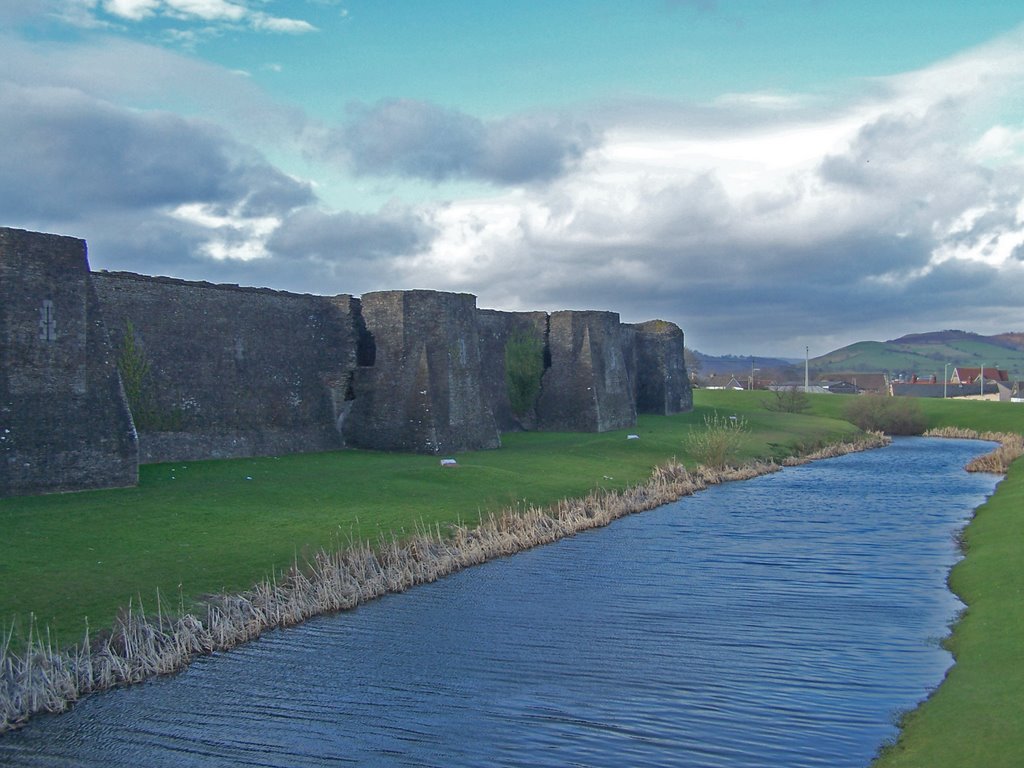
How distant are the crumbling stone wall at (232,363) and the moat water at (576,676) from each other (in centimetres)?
1316

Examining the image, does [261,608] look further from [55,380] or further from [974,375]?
[974,375]

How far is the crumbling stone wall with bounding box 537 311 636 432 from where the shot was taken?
45.5m

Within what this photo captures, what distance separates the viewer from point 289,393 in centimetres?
3294

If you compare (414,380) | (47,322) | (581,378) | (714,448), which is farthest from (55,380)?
(581,378)

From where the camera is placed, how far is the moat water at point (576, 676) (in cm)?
1048

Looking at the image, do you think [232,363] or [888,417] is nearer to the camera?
[232,363]

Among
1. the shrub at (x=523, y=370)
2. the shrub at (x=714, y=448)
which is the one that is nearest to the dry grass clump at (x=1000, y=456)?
the shrub at (x=714, y=448)

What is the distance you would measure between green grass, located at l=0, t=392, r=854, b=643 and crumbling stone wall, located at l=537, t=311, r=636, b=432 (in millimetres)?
9243

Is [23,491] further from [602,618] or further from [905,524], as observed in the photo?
[905,524]

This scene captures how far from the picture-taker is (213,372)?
3006 centimetres

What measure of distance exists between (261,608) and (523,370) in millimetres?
31108

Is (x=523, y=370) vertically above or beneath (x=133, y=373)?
above

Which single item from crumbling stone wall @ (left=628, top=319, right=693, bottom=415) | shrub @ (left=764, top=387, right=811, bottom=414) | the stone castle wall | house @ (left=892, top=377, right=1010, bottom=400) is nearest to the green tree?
the stone castle wall

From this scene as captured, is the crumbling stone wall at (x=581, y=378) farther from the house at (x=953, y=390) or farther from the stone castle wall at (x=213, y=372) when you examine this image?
the house at (x=953, y=390)
